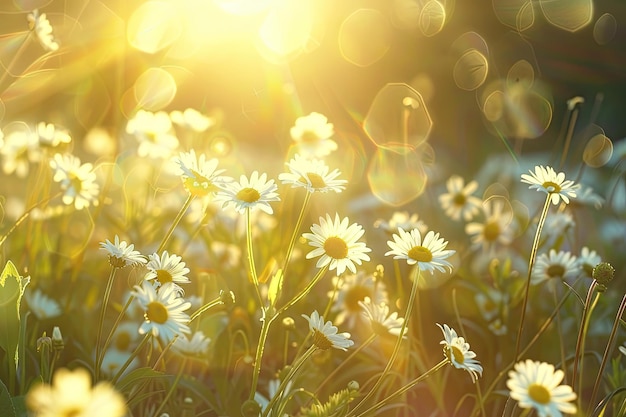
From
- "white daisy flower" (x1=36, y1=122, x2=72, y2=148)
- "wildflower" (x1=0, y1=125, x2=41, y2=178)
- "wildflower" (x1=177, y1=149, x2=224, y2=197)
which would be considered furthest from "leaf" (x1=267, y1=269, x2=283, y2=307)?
"wildflower" (x1=0, y1=125, x2=41, y2=178)

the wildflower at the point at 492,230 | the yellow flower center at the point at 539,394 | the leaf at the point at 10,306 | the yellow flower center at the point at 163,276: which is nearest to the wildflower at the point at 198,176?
the yellow flower center at the point at 163,276

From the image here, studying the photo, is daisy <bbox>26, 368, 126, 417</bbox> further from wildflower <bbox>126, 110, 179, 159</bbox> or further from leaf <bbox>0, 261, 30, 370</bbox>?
wildflower <bbox>126, 110, 179, 159</bbox>

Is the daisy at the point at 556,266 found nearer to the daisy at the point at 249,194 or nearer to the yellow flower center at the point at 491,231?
the yellow flower center at the point at 491,231

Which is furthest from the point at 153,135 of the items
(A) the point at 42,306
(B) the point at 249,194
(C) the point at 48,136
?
(B) the point at 249,194

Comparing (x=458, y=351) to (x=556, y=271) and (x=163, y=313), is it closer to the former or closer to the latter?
(x=163, y=313)

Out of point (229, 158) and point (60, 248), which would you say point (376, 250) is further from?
point (60, 248)

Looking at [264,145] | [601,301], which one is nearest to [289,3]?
[264,145]

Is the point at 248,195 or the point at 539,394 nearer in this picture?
the point at 539,394
